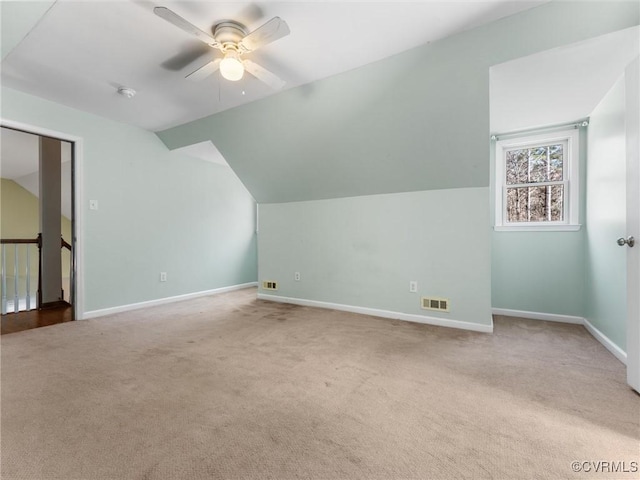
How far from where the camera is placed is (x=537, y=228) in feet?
10.9

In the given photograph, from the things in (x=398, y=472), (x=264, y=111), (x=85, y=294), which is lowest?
(x=398, y=472)

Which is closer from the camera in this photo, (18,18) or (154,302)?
(18,18)

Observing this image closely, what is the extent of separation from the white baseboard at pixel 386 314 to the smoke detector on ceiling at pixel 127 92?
3034 millimetres

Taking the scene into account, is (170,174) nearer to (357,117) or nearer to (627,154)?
(357,117)

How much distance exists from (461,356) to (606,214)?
6.02 ft

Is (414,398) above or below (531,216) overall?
below

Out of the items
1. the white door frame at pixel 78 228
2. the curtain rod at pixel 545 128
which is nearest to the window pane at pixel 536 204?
the curtain rod at pixel 545 128

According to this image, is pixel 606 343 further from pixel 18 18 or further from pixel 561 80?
pixel 18 18

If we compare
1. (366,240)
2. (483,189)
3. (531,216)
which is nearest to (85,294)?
(366,240)

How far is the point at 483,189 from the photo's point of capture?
2859 mm

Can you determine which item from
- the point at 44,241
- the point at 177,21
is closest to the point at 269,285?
the point at 44,241

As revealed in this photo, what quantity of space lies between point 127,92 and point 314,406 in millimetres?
3377

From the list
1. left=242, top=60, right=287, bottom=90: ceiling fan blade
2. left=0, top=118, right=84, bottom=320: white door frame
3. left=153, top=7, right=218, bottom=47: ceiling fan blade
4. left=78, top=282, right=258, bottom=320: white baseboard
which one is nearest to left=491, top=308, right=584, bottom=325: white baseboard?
left=242, top=60, right=287, bottom=90: ceiling fan blade

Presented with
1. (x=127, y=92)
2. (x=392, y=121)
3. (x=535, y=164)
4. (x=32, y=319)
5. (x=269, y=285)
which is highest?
(x=127, y=92)
